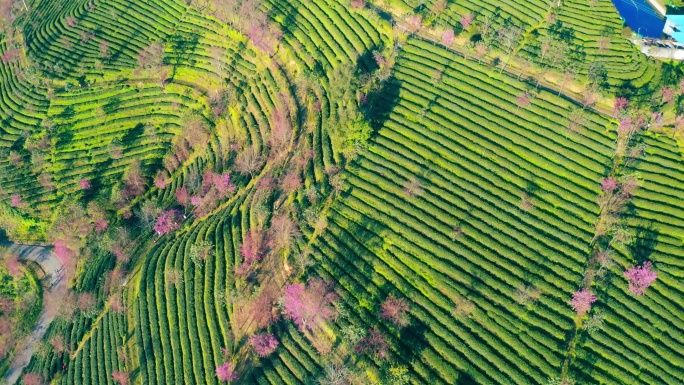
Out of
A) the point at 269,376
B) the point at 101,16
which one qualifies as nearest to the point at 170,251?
the point at 269,376

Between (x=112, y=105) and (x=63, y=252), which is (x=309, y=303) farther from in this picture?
(x=112, y=105)

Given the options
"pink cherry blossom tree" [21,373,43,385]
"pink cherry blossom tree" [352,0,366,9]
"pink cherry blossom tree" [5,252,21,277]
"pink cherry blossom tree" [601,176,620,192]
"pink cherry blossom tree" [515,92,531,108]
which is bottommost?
"pink cherry blossom tree" [21,373,43,385]

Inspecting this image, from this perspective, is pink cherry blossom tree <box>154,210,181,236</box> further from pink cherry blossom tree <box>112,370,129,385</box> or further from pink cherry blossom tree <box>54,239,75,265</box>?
pink cherry blossom tree <box>112,370,129,385</box>

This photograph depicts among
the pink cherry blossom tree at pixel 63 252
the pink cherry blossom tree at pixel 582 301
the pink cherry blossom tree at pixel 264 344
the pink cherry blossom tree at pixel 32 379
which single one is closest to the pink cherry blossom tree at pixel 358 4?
the pink cherry blossom tree at pixel 582 301

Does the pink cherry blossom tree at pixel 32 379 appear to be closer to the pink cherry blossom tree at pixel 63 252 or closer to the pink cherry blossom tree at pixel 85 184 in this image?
the pink cherry blossom tree at pixel 63 252

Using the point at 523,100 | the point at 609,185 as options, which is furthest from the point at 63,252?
the point at 609,185

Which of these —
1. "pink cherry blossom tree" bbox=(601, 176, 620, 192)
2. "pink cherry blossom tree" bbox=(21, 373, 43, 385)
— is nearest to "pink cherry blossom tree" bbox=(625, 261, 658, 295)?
"pink cherry blossom tree" bbox=(601, 176, 620, 192)
